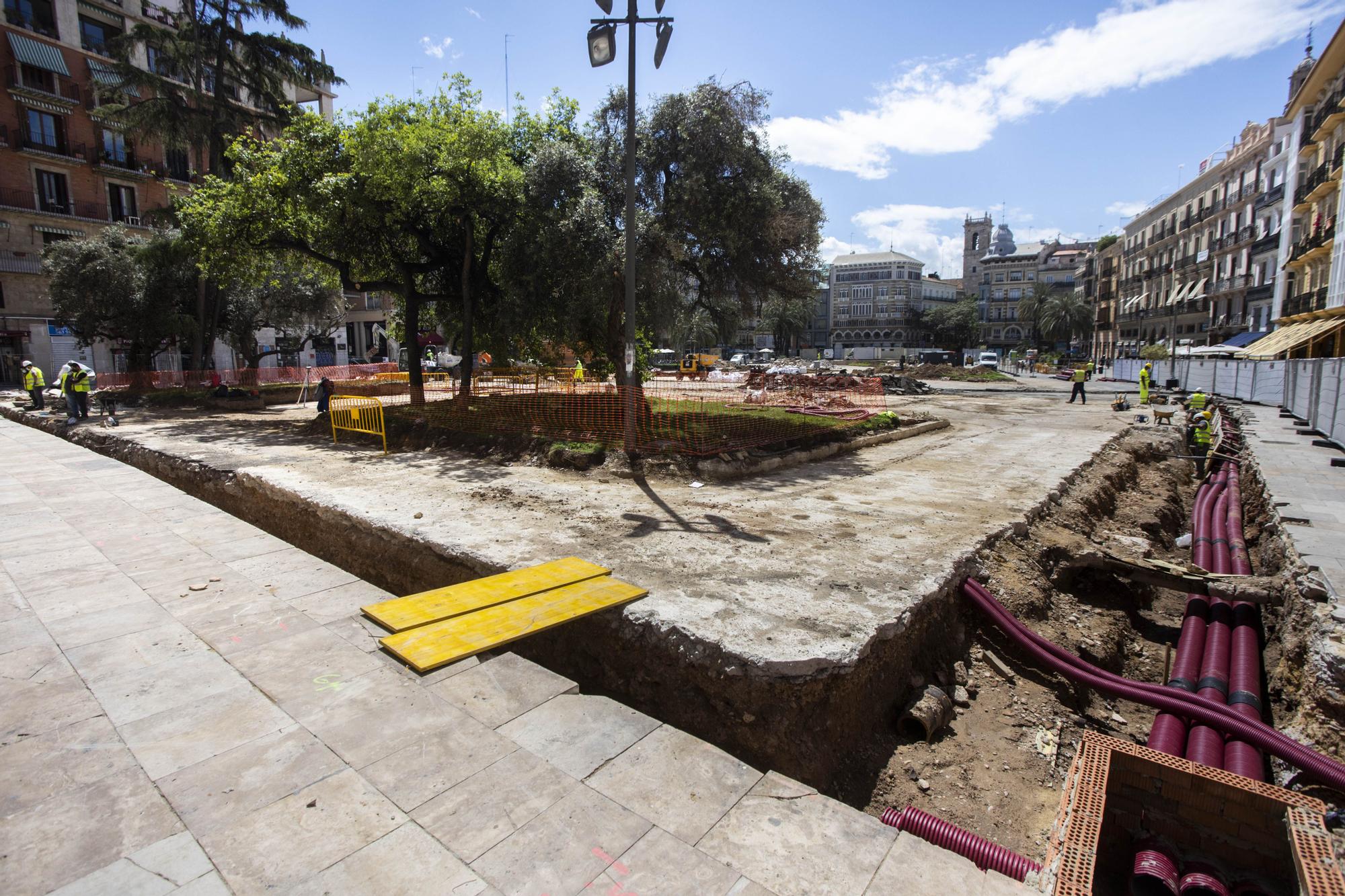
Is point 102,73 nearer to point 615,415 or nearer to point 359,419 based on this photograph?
point 359,419

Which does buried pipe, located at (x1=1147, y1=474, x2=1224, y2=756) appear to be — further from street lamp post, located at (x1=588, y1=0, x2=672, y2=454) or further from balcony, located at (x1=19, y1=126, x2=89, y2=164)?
balcony, located at (x1=19, y1=126, x2=89, y2=164)

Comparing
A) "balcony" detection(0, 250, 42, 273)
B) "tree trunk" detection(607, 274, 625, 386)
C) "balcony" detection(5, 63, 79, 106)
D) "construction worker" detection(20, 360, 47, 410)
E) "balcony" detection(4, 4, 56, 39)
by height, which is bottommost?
"construction worker" detection(20, 360, 47, 410)

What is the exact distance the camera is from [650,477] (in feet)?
33.3

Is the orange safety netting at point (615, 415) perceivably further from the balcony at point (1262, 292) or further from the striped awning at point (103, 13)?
the balcony at point (1262, 292)

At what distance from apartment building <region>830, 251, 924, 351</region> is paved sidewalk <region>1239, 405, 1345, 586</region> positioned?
314ft

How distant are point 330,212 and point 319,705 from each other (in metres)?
12.8

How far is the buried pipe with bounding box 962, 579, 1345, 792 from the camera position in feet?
12.1

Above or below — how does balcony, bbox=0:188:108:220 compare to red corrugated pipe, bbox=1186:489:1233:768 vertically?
above

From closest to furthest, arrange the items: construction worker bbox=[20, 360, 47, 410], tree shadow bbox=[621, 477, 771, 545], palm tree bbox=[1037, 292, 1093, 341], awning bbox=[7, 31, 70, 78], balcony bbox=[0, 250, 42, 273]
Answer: tree shadow bbox=[621, 477, 771, 545] < construction worker bbox=[20, 360, 47, 410] < balcony bbox=[0, 250, 42, 273] < awning bbox=[7, 31, 70, 78] < palm tree bbox=[1037, 292, 1093, 341]

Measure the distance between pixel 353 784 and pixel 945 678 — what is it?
4228 millimetres

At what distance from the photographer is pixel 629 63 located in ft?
30.8

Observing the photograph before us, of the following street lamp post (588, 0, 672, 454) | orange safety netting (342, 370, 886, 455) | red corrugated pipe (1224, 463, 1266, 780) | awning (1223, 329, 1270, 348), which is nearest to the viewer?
red corrugated pipe (1224, 463, 1266, 780)

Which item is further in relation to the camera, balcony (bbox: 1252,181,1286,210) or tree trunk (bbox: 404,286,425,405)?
balcony (bbox: 1252,181,1286,210)

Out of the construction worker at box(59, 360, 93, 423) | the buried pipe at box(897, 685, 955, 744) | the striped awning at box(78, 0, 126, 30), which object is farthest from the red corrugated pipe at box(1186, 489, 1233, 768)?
the striped awning at box(78, 0, 126, 30)
